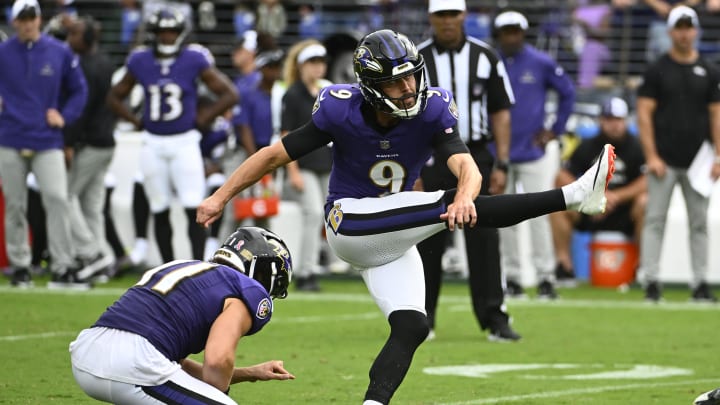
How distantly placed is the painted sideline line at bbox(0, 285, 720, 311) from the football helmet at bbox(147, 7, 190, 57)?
2134 millimetres

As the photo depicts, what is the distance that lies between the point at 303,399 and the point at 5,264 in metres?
8.12

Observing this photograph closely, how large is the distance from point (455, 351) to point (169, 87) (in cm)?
395

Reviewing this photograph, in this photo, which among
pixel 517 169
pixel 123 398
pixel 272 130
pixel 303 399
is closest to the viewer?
pixel 123 398

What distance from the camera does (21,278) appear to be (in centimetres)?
1131

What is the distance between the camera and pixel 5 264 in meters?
13.6

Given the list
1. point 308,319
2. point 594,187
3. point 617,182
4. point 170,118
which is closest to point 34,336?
point 308,319

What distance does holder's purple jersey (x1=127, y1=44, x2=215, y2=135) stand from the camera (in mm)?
10906

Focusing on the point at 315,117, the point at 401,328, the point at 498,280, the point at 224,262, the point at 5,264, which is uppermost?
the point at 315,117

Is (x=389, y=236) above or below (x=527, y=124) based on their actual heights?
above

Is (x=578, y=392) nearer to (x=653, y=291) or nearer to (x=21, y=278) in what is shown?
(x=653, y=291)

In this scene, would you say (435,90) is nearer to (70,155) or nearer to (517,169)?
(517,169)

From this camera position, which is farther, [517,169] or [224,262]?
[517,169]

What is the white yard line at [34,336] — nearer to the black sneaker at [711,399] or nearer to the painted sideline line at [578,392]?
the painted sideline line at [578,392]

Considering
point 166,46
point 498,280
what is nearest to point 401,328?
point 498,280
